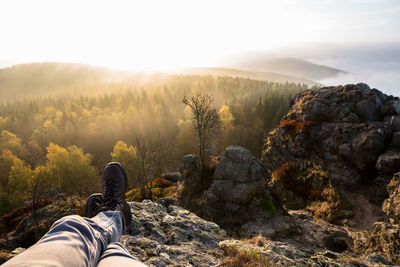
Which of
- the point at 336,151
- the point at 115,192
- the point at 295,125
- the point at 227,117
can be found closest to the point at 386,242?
the point at 336,151

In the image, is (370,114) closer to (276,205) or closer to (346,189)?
(346,189)

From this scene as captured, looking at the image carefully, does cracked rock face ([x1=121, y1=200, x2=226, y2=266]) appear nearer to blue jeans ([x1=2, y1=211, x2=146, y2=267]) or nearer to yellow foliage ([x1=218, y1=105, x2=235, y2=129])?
blue jeans ([x1=2, y1=211, x2=146, y2=267])

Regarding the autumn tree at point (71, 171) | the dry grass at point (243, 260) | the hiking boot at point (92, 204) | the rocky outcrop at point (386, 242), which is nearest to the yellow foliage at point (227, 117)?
the autumn tree at point (71, 171)

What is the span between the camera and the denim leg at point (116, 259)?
255cm

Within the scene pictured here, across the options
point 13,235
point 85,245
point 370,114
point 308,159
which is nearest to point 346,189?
point 308,159

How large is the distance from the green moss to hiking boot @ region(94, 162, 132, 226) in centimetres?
1117

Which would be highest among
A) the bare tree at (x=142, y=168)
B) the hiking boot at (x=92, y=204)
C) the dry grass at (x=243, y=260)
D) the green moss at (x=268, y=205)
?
the hiking boot at (x=92, y=204)

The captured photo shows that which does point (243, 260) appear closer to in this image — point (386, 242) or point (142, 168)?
point (386, 242)

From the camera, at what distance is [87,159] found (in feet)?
152

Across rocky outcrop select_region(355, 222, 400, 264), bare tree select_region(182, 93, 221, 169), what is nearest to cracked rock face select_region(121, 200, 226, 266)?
rocky outcrop select_region(355, 222, 400, 264)

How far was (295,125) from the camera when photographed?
86.8 ft

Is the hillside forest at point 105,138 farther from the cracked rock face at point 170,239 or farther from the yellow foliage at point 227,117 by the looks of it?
the cracked rock face at point 170,239

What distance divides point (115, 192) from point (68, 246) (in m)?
3.16

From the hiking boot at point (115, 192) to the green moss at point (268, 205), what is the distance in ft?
36.6
